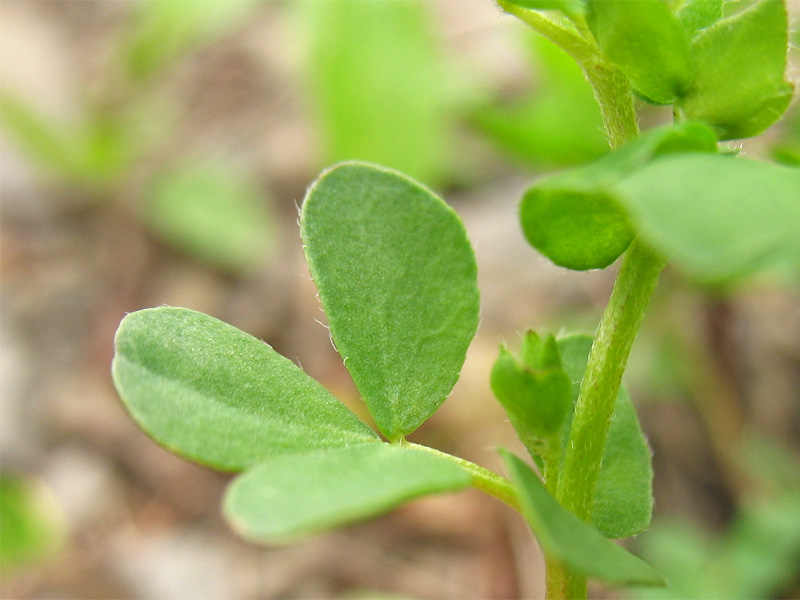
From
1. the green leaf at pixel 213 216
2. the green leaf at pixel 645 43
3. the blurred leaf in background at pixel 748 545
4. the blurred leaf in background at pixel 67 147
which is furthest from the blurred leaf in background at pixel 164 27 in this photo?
the green leaf at pixel 645 43

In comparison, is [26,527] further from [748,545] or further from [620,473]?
[620,473]

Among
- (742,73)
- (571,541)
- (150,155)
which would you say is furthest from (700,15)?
(150,155)

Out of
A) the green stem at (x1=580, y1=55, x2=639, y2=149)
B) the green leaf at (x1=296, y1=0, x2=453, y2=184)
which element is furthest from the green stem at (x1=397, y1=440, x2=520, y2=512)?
the green leaf at (x1=296, y1=0, x2=453, y2=184)

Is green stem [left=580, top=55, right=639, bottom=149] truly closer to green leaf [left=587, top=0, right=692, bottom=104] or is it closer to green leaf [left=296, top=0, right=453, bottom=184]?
green leaf [left=587, top=0, right=692, bottom=104]

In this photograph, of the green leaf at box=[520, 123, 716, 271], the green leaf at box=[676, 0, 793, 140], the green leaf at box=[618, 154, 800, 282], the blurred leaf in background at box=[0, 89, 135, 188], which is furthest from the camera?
the blurred leaf in background at box=[0, 89, 135, 188]

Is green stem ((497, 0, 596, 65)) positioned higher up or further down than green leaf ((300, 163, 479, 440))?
higher up

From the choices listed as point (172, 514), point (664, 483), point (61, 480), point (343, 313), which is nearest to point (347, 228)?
point (343, 313)

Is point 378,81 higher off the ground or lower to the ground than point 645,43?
lower
